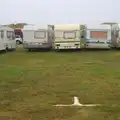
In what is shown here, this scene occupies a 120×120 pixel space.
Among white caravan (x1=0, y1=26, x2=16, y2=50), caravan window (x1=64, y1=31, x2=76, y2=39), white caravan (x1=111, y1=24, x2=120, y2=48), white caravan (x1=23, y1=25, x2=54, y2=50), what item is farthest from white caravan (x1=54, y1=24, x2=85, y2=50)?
white caravan (x1=0, y1=26, x2=16, y2=50)

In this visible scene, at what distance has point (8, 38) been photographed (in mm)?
29047

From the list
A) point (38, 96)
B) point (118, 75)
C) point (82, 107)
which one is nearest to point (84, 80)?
point (118, 75)

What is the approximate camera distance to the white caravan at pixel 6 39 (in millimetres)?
27131

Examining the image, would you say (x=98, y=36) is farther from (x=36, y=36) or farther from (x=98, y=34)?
(x=36, y=36)

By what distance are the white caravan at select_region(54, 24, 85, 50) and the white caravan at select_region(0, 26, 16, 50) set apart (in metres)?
4.00

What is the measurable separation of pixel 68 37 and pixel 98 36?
2458 mm

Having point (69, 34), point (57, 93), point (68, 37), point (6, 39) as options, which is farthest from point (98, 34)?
point (57, 93)

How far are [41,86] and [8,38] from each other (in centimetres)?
1828

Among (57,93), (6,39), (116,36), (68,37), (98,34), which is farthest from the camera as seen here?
(116,36)

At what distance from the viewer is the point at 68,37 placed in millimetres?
28000

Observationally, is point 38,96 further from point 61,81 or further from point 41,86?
point 61,81

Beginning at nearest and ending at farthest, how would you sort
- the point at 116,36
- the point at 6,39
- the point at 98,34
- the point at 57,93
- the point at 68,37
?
1. the point at 57,93
2. the point at 68,37
3. the point at 6,39
4. the point at 98,34
5. the point at 116,36

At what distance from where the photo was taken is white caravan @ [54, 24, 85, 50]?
2800 centimetres

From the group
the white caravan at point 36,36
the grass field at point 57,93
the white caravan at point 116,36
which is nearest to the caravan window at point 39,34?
the white caravan at point 36,36
